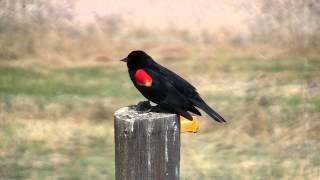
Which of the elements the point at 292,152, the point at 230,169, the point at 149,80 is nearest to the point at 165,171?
the point at 149,80

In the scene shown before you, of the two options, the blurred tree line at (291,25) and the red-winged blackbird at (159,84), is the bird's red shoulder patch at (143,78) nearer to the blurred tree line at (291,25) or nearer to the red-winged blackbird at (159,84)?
the red-winged blackbird at (159,84)

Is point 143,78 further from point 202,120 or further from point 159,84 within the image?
point 202,120

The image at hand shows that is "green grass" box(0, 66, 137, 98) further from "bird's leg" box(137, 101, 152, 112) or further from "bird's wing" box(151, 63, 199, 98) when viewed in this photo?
"bird's leg" box(137, 101, 152, 112)

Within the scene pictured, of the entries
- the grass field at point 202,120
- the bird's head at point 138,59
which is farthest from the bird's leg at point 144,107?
the grass field at point 202,120

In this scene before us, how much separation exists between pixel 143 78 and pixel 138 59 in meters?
0.13

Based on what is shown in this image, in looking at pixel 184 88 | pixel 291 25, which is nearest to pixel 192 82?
pixel 291 25

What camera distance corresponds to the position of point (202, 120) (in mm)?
8500

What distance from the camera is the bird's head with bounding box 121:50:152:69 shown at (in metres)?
3.52

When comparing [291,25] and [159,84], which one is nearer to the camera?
[159,84]

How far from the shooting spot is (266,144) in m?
7.62

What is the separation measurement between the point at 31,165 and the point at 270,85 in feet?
14.5

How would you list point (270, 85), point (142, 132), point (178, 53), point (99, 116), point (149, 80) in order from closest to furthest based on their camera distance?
point (142, 132) < point (149, 80) < point (99, 116) < point (270, 85) < point (178, 53)

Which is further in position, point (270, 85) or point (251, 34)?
point (251, 34)

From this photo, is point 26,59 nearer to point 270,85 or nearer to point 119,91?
point 119,91
